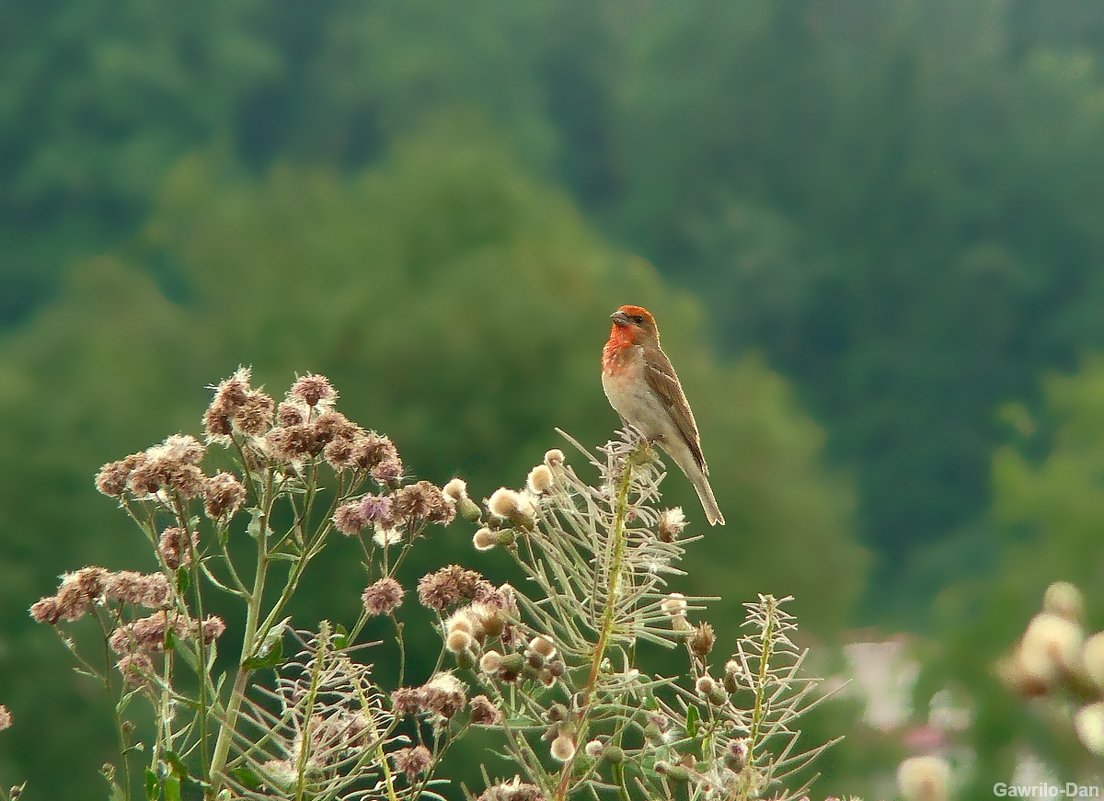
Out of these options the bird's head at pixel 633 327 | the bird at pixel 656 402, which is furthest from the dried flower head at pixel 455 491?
the bird's head at pixel 633 327

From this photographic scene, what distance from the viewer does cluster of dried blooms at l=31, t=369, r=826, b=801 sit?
2.64 metres

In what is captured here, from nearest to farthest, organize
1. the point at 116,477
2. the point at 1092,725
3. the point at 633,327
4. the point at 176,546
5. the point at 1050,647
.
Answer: the point at 1092,725 < the point at 1050,647 < the point at 176,546 < the point at 116,477 < the point at 633,327

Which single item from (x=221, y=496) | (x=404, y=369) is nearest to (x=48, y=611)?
(x=221, y=496)

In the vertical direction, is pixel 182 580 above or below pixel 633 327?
below

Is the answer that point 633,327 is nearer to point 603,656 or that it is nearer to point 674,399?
point 674,399

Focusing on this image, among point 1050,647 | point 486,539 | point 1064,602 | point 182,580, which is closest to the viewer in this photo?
point 1050,647

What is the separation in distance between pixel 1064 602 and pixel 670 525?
105 cm

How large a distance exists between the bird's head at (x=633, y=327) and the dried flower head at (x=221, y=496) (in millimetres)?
3378

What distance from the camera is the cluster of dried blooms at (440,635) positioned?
104 inches

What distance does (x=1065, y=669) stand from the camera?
1915 millimetres

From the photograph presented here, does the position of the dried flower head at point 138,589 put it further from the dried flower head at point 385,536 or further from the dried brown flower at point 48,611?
the dried flower head at point 385,536

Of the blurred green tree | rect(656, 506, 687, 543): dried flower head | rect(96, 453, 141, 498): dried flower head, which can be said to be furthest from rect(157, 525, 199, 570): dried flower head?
the blurred green tree

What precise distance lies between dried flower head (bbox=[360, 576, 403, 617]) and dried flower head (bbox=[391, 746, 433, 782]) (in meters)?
0.25

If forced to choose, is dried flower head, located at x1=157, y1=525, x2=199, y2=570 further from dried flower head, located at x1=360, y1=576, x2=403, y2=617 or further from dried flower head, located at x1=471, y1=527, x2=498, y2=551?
dried flower head, located at x1=471, y1=527, x2=498, y2=551
